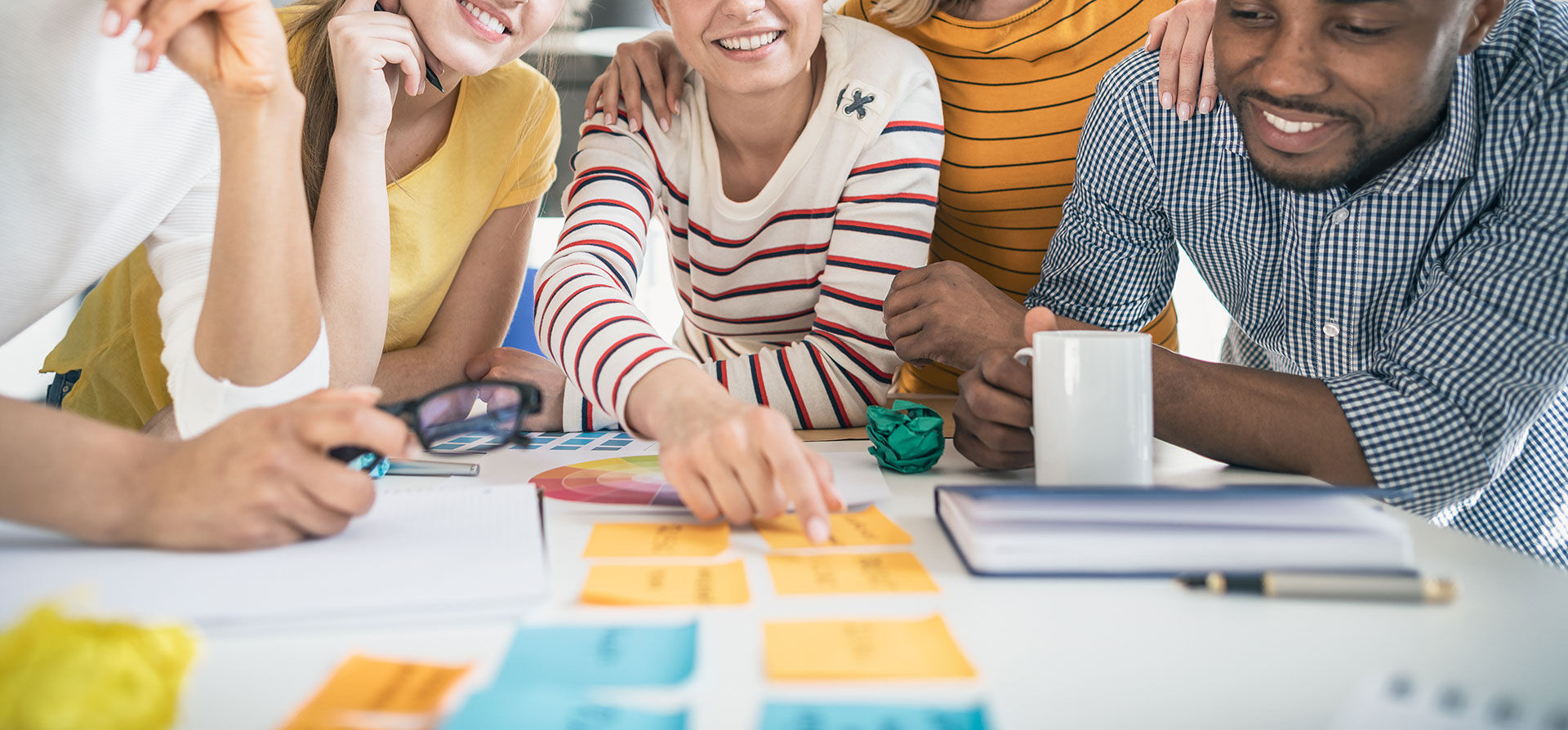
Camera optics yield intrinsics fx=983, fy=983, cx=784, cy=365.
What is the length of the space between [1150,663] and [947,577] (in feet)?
0.48

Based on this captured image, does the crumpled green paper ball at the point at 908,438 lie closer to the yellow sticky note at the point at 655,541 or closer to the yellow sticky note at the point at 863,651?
the yellow sticky note at the point at 655,541

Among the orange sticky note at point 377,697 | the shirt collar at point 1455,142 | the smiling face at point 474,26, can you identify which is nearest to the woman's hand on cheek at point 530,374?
the smiling face at point 474,26

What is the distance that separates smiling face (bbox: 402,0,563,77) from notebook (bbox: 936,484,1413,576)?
1.01m

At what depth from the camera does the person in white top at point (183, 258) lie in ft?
1.91

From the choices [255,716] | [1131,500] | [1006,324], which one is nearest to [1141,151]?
[1006,324]

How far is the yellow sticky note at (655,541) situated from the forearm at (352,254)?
61 centimetres

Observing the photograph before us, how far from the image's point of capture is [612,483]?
834 millimetres

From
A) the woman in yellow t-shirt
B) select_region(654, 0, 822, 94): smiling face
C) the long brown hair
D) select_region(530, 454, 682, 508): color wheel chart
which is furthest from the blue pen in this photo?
select_region(530, 454, 682, 508): color wheel chart

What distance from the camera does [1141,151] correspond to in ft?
3.84

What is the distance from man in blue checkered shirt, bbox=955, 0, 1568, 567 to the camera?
33.8 inches

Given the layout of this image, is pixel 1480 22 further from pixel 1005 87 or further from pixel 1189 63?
pixel 1005 87

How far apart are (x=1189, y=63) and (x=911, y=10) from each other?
39cm

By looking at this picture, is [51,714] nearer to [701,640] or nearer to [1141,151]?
[701,640]

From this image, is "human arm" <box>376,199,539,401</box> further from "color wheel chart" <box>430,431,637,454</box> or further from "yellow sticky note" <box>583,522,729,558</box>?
"yellow sticky note" <box>583,522,729,558</box>
